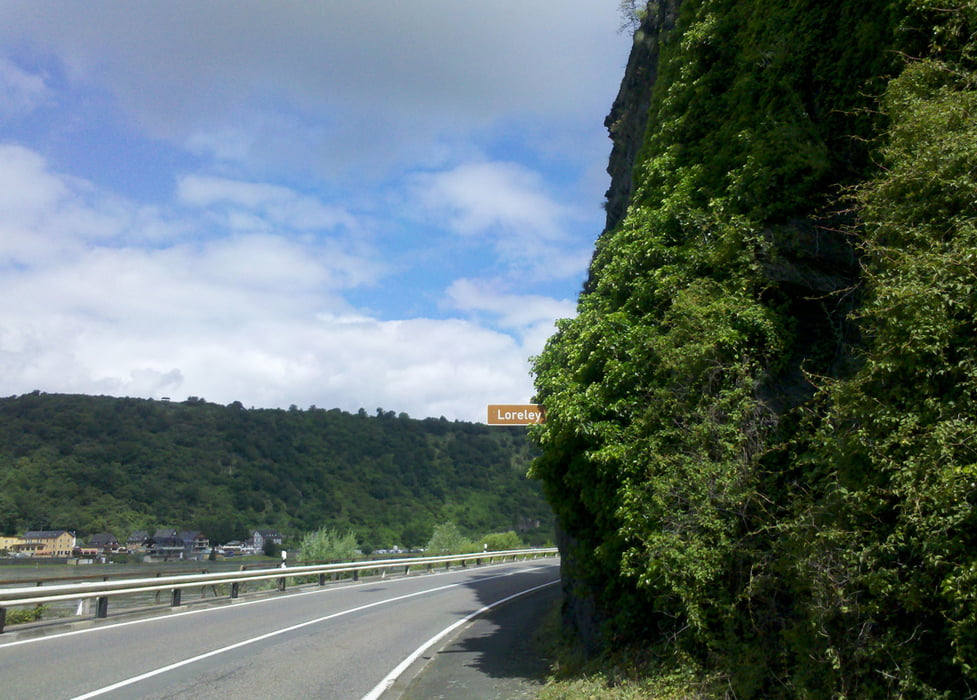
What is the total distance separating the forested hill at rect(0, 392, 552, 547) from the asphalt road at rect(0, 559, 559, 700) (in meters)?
23.2

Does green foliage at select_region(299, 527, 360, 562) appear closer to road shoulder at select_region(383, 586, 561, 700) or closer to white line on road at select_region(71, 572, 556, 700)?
white line on road at select_region(71, 572, 556, 700)

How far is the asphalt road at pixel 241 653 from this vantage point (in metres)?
9.52

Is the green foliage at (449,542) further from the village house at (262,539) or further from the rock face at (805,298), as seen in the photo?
the rock face at (805,298)

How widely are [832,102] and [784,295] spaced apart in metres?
2.49

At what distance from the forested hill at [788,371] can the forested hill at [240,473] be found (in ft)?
102

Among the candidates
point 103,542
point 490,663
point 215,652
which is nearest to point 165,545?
point 103,542

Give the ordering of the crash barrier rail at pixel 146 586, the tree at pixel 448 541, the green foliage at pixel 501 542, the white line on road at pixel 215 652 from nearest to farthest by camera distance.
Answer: the white line on road at pixel 215 652, the crash barrier rail at pixel 146 586, the tree at pixel 448 541, the green foliage at pixel 501 542

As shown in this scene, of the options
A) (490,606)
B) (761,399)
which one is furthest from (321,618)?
(761,399)

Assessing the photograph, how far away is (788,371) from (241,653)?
936cm

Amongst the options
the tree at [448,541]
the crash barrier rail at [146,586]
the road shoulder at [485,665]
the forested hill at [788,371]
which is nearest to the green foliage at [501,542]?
the tree at [448,541]

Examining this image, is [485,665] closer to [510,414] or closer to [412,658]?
[412,658]

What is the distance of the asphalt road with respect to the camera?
9.52 meters

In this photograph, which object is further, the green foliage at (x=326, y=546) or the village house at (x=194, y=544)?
the village house at (x=194, y=544)

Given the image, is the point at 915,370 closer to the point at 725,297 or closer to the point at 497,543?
the point at 725,297
